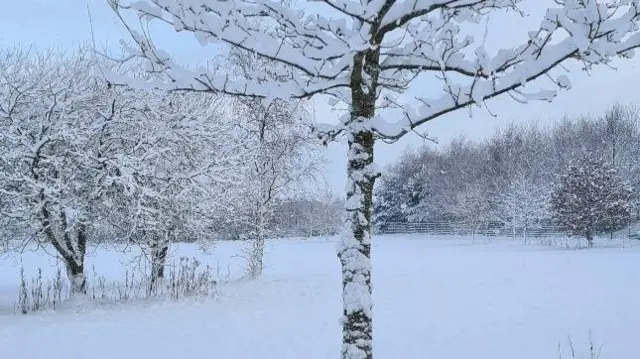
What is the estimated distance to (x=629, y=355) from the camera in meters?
6.60

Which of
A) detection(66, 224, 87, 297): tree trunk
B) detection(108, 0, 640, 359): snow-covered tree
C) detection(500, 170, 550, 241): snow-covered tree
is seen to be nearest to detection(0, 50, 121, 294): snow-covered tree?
detection(66, 224, 87, 297): tree trunk

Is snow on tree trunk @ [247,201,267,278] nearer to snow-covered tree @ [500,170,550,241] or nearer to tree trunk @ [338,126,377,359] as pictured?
tree trunk @ [338,126,377,359]

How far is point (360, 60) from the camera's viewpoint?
346 cm

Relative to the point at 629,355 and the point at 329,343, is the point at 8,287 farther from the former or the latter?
the point at 629,355

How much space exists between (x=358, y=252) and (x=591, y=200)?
92.8ft

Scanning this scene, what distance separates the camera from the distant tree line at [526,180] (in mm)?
28625

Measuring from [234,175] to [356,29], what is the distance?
10.2 metres

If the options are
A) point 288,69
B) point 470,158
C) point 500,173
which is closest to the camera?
point 288,69

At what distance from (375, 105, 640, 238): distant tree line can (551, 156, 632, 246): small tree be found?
0.16 feet

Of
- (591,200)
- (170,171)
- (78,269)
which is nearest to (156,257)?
(78,269)

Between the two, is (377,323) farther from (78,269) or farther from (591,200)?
(591,200)

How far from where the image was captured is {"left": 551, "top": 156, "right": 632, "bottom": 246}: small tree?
27.8 m

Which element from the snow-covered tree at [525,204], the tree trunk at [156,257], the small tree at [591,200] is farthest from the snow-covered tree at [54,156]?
the snow-covered tree at [525,204]

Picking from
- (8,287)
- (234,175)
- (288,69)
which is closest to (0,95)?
(234,175)
